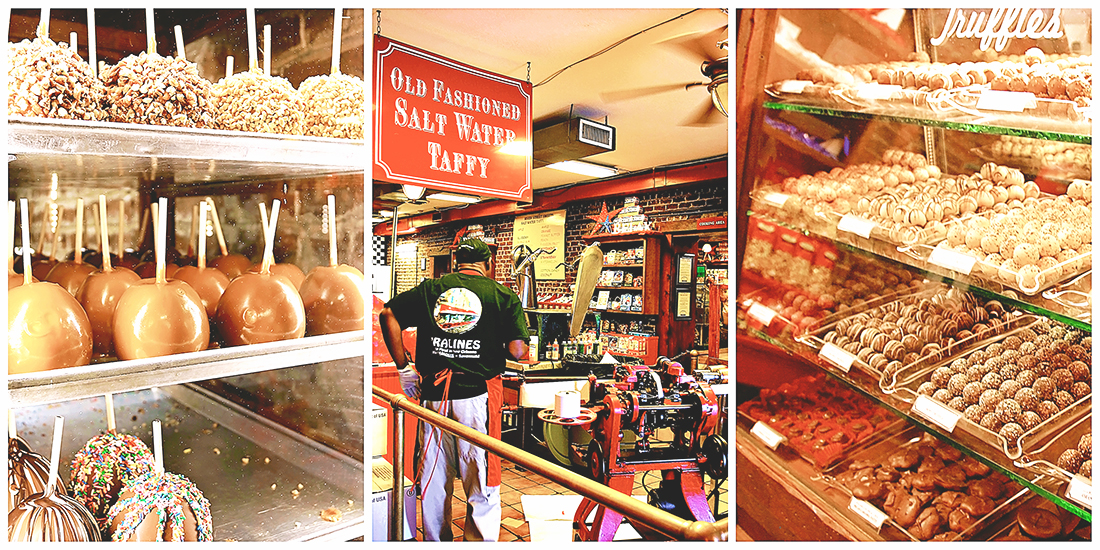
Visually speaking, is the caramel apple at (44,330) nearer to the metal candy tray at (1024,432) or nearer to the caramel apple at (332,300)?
the caramel apple at (332,300)

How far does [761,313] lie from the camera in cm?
160

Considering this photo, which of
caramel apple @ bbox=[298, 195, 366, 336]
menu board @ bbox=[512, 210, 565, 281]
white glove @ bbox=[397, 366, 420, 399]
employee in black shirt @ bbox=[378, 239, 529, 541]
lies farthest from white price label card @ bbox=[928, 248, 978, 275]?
menu board @ bbox=[512, 210, 565, 281]

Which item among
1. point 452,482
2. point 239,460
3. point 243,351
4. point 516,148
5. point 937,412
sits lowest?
point 452,482

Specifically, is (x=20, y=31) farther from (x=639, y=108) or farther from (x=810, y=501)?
(x=639, y=108)

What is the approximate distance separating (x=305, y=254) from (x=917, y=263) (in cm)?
149

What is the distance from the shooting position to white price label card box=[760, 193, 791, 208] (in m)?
1.54

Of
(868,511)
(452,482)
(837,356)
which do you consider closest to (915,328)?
(837,356)

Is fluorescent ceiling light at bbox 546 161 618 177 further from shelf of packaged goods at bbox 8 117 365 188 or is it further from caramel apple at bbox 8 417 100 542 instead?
caramel apple at bbox 8 417 100 542

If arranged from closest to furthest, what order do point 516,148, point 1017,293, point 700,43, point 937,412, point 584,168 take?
point 1017,293 → point 937,412 → point 516,148 → point 700,43 → point 584,168

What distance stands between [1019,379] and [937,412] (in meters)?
0.22

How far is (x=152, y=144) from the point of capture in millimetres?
1238

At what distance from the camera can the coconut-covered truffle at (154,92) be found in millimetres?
1275

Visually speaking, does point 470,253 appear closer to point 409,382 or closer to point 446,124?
point 446,124

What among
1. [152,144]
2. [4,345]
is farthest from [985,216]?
[4,345]
